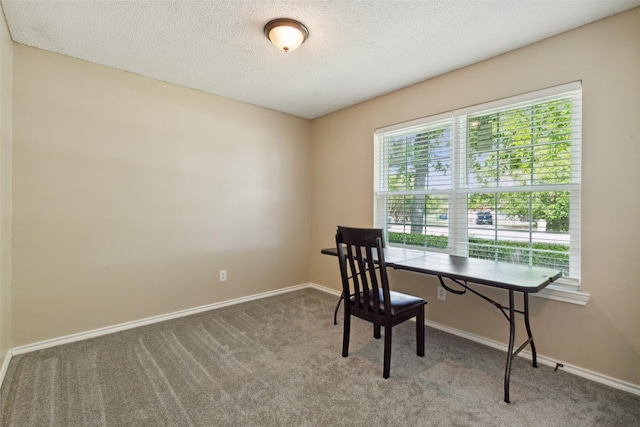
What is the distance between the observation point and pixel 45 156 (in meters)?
2.38

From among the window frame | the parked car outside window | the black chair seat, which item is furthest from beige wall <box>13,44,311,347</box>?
the parked car outside window

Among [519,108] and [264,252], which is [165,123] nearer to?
[264,252]

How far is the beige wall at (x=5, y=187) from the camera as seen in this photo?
1.97 m

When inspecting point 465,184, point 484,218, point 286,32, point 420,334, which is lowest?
point 420,334

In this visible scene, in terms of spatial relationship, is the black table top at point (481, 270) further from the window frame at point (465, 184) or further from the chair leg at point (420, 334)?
the chair leg at point (420, 334)

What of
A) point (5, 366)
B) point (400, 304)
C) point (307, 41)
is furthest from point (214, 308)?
point (307, 41)

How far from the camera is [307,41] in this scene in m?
2.24

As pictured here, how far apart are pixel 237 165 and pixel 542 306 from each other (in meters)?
3.16

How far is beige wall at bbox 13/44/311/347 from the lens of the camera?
234cm

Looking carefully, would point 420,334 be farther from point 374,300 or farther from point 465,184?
point 465,184

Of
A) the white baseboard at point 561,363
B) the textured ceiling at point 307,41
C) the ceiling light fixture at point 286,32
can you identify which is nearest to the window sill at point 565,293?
the white baseboard at point 561,363

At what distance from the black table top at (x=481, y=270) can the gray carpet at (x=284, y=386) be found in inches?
27.4

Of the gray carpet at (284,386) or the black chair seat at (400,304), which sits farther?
the black chair seat at (400,304)

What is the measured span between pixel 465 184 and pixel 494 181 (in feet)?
0.78
